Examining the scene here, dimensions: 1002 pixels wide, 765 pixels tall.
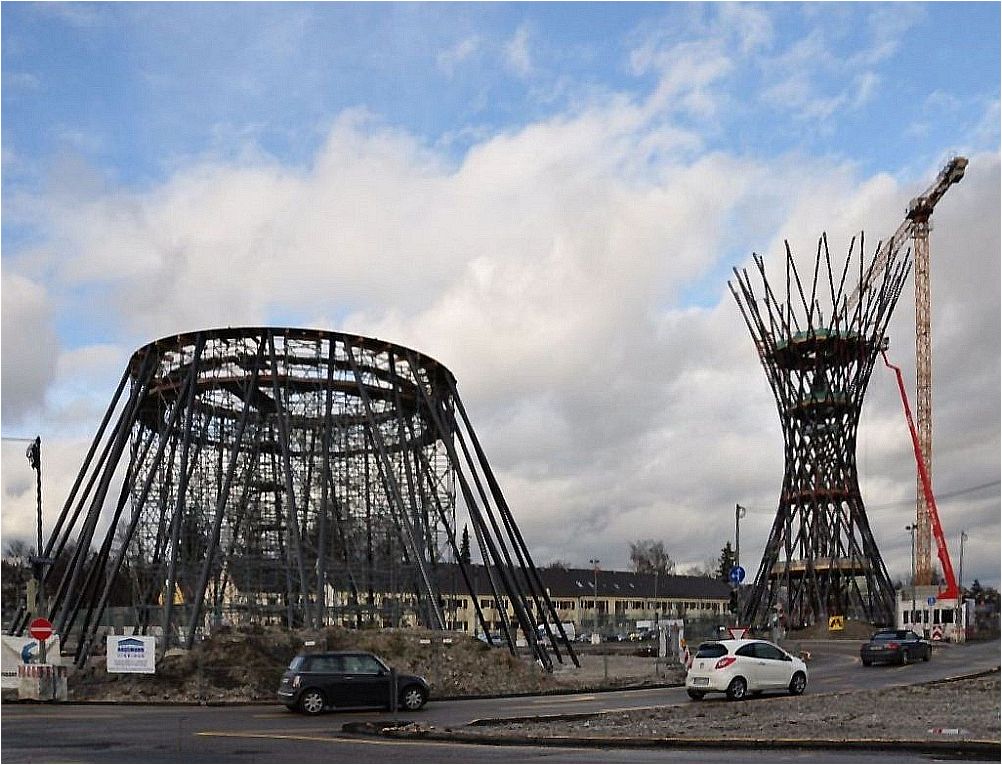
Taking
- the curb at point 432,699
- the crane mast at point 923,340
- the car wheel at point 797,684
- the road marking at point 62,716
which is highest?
the crane mast at point 923,340

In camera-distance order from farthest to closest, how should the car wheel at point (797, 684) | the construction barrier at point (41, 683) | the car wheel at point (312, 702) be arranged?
the construction barrier at point (41, 683), the car wheel at point (797, 684), the car wheel at point (312, 702)

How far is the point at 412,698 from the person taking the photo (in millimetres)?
25703

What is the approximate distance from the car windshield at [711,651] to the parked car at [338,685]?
6.99 m

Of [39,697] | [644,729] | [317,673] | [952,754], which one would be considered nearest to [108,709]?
[39,697]

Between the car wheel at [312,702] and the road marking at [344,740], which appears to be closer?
the road marking at [344,740]

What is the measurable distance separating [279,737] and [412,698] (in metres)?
6.43

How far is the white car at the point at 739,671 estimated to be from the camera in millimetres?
27891

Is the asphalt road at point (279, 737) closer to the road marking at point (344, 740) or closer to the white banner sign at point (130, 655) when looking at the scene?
the road marking at point (344, 740)

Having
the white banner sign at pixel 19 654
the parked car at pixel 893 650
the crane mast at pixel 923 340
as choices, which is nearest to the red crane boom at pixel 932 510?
the crane mast at pixel 923 340

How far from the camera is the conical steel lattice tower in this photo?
4791cm

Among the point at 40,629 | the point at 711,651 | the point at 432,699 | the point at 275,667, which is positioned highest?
the point at 40,629

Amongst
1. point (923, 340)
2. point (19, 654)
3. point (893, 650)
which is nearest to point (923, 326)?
point (923, 340)

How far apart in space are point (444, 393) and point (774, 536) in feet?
137

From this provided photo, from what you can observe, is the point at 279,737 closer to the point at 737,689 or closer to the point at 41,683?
the point at 737,689
